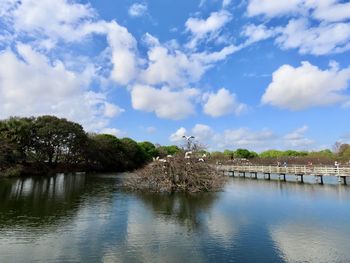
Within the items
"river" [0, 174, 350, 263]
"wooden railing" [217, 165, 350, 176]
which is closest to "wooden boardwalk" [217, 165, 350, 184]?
"wooden railing" [217, 165, 350, 176]

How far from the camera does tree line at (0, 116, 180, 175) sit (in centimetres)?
4586

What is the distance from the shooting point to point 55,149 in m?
55.3

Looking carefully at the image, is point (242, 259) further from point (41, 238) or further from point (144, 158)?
point (144, 158)

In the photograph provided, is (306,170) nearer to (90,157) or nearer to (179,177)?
(179,177)

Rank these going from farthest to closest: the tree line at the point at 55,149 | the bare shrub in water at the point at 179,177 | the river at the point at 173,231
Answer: the tree line at the point at 55,149
the bare shrub in water at the point at 179,177
the river at the point at 173,231

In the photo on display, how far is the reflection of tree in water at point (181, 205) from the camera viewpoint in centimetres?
1538

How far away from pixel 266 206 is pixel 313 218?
13.1 feet

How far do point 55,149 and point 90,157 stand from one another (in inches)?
297

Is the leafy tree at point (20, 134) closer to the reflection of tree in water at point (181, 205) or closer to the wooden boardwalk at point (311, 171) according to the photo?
Result: the reflection of tree in water at point (181, 205)

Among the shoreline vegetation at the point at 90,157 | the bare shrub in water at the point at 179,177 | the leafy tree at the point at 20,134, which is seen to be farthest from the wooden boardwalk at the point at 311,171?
the leafy tree at the point at 20,134

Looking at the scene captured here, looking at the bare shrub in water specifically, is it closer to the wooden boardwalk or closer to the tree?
the wooden boardwalk

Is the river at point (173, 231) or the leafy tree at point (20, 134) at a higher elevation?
the leafy tree at point (20, 134)

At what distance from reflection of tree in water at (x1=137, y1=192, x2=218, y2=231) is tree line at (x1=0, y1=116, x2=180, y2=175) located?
1562 centimetres

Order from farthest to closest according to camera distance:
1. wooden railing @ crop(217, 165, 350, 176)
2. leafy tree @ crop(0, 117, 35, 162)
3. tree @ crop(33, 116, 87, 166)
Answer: tree @ crop(33, 116, 87, 166)
leafy tree @ crop(0, 117, 35, 162)
wooden railing @ crop(217, 165, 350, 176)
